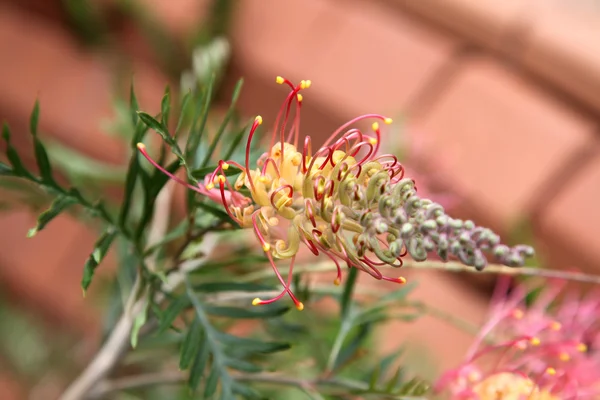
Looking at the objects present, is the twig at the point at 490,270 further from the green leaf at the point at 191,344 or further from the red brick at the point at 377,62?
the red brick at the point at 377,62

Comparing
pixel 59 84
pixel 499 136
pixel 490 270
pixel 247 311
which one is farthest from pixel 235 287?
pixel 59 84

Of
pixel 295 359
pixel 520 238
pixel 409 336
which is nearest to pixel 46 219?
pixel 295 359

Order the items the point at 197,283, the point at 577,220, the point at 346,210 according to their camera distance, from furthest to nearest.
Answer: the point at 577,220
the point at 197,283
the point at 346,210

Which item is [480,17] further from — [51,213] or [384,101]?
[51,213]

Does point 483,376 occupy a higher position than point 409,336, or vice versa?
point 483,376

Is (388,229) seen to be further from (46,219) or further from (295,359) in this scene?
(295,359)

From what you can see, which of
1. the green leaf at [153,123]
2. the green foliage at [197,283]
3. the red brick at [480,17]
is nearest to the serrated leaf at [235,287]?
the green foliage at [197,283]
